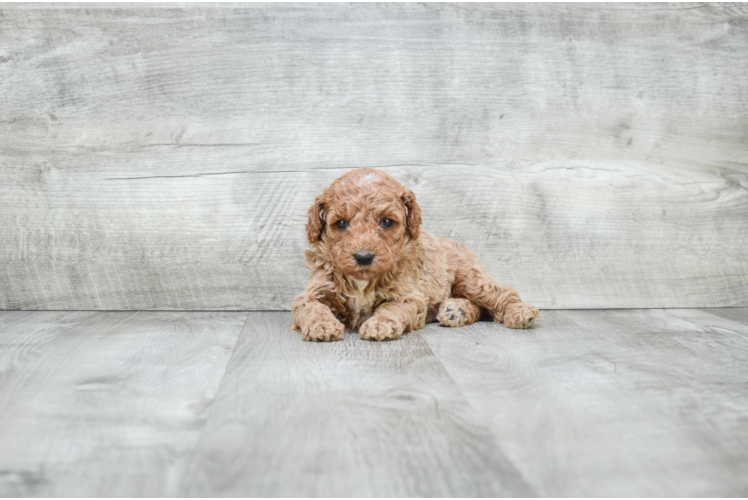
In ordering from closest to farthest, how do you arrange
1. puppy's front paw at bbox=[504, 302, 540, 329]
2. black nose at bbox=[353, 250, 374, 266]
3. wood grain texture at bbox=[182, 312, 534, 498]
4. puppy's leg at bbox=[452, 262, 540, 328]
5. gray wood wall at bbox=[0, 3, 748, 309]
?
wood grain texture at bbox=[182, 312, 534, 498]
black nose at bbox=[353, 250, 374, 266]
puppy's front paw at bbox=[504, 302, 540, 329]
puppy's leg at bbox=[452, 262, 540, 328]
gray wood wall at bbox=[0, 3, 748, 309]

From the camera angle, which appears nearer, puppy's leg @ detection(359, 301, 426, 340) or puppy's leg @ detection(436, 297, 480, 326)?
puppy's leg @ detection(359, 301, 426, 340)

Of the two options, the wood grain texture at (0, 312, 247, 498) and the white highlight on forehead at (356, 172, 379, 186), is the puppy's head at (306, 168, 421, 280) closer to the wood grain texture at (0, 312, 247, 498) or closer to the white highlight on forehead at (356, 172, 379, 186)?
the white highlight on forehead at (356, 172, 379, 186)

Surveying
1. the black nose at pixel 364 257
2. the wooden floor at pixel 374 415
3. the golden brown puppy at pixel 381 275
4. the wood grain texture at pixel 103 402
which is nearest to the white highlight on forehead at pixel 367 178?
the golden brown puppy at pixel 381 275

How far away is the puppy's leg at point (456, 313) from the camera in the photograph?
2.31 metres

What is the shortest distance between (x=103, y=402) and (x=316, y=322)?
0.76 m

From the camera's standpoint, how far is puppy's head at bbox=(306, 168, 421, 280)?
2.01 meters

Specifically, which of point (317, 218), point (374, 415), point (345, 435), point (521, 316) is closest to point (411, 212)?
point (317, 218)

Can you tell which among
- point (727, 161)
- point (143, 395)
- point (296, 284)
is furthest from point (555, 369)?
point (727, 161)

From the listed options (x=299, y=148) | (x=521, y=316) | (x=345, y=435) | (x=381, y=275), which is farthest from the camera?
(x=299, y=148)

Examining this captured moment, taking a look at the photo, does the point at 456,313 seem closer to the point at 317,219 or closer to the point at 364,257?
the point at 364,257

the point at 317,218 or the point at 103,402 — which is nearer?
the point at 103,402

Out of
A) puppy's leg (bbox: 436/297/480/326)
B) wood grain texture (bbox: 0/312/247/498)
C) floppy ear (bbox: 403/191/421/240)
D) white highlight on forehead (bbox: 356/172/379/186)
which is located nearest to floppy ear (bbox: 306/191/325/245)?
white highlight on forehead (bbox: 356/172/379/186)

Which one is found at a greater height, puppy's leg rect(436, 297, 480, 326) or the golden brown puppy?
the golden brown puppy

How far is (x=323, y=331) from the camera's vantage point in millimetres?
1999
